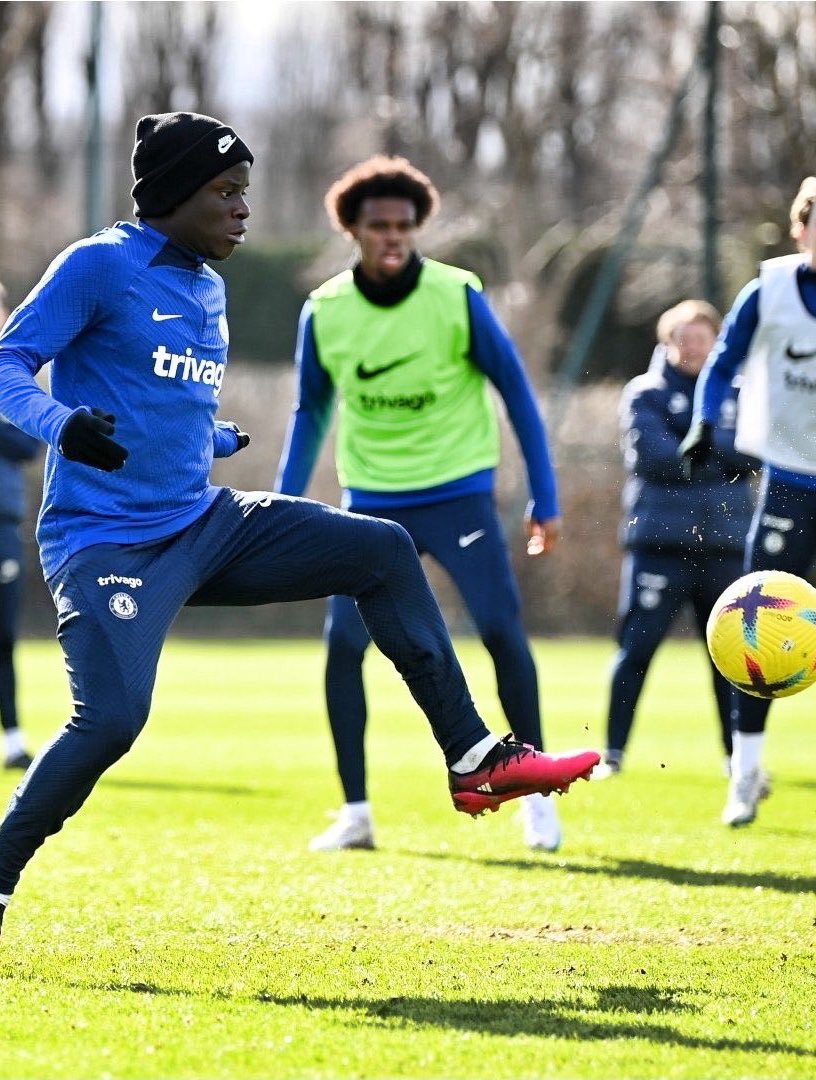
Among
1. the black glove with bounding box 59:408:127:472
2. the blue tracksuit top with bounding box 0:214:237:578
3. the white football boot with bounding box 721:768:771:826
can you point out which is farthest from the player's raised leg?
the white football boot with bounding box 721:768:771:826

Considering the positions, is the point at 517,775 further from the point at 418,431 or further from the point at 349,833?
the point at 418,431

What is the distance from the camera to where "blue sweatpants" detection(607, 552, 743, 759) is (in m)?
8.84

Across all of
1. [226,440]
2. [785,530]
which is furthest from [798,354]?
[226,440]

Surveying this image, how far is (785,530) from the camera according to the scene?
22.0 ft

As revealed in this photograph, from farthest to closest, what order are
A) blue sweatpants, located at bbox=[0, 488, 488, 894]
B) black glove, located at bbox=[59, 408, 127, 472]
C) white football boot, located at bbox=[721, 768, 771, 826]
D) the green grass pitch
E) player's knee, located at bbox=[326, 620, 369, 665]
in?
1. white football boot, located at bbox=[721, 768, 771, 826]
2. player's knee, located at bbox=[326, 620, 369, 665]
3. blue sweatpants, located at bbox=[0, 488, 488, 894]
4. black glove, located at bbox=[59, 408, 127, 472]
5. the green grass pitch

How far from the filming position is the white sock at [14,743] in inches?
373

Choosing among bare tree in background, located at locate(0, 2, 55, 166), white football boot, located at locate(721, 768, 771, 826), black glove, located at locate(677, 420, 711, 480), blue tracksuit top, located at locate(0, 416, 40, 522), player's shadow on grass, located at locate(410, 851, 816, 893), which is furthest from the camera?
bare tree in background, located at locate(0, 2, 55, 166)

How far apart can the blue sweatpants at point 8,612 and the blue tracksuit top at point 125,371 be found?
469cm

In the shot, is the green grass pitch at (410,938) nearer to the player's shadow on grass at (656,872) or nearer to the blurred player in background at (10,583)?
the player's shadow on grass at (656,872)

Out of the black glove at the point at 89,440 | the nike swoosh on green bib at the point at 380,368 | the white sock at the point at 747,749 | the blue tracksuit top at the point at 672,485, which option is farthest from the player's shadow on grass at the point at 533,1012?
the blue tracksuit top at the point at 672,485

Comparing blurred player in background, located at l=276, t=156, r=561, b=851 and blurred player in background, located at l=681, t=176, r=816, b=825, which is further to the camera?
blurred player in background, located at l=276, t=156, r=561, b=851

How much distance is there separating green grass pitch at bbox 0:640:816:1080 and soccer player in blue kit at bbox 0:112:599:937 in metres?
0.51

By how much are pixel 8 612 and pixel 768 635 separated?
5.07 meters

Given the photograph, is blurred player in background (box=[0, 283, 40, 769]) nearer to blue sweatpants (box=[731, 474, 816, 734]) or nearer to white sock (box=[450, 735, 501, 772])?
blue sweatpants (box=[731, 474, 816, 734])
